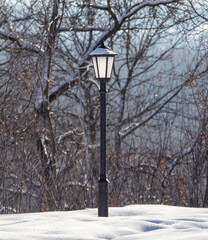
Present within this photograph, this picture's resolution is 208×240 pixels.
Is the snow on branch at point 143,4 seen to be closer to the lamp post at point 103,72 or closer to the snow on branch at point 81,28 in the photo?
the snow on branch at point 81,28

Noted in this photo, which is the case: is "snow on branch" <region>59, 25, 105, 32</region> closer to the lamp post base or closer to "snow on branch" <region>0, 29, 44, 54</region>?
"snow on branch" <region>0, 29, 44, 54</region>

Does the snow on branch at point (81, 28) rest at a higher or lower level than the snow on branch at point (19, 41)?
higher

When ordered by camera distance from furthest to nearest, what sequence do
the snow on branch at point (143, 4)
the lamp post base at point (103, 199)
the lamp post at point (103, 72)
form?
the snow on branch at point (143, 4), the lamp post at point (103, 72), the lamp post base at point (103, 199)

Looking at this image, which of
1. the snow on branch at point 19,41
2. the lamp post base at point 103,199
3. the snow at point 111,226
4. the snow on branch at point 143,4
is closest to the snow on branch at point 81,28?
the snow on branch at point 143,4

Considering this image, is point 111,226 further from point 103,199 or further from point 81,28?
point 81,28

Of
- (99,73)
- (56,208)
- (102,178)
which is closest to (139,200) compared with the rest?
(56,208)

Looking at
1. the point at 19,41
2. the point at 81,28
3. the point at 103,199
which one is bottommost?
the point at 103,199

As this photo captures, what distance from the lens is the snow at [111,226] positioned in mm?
3047

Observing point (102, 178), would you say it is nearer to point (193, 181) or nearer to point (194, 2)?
point (193, 181)

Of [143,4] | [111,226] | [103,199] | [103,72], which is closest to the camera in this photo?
[111,226]

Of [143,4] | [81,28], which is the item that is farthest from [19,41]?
[143,4]

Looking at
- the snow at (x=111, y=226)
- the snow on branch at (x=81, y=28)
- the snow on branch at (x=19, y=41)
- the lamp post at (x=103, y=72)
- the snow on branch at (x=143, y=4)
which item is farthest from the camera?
the snow on branch at (x=81, y=28)

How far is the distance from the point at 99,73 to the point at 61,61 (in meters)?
9.02

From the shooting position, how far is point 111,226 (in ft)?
11.2
